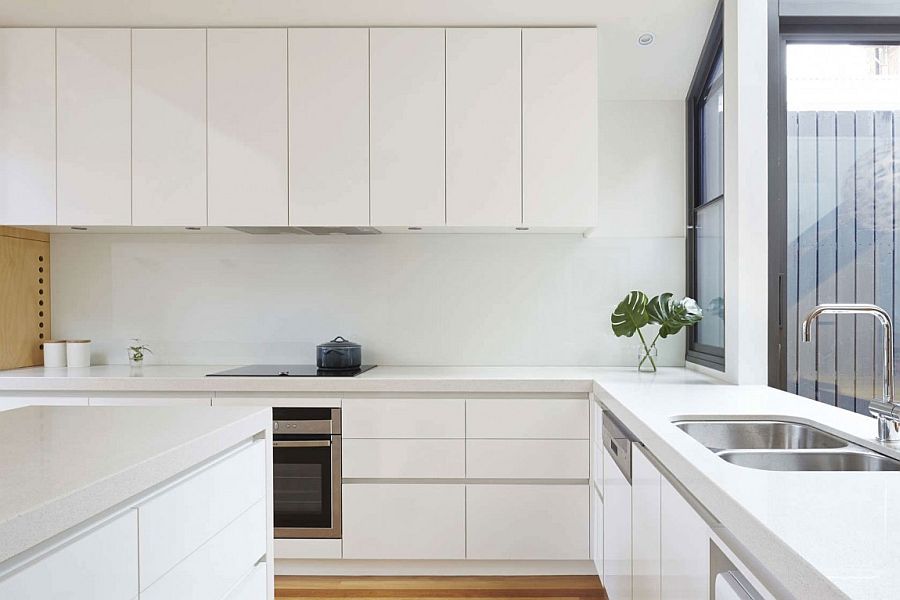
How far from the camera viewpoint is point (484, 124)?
285 centimetres

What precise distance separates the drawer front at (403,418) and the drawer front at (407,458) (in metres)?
0.03

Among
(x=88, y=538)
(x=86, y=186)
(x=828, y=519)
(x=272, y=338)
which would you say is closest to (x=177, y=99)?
(x=86, y=186)

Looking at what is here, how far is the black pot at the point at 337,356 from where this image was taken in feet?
9.62

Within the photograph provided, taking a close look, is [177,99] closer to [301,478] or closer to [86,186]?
[86,186]

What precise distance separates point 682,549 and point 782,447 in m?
0.60

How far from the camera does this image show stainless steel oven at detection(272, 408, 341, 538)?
2.72m

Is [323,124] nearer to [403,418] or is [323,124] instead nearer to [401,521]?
[403,418]

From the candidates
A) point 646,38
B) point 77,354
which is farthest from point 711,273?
point 77,354

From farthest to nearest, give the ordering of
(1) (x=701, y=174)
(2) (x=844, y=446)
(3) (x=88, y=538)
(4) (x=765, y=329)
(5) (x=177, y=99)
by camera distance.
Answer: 1. (1) (x=701, y=174)
2. (5) (x=177, y=99)
3. (4) (x=765, y=329)
4. (2) (x=844, y=446)
5. (3) (x=88, y=538)

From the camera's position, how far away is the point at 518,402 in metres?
2.71

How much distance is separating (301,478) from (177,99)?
178cm

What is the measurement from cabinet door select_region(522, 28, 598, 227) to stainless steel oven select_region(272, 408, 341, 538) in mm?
1278

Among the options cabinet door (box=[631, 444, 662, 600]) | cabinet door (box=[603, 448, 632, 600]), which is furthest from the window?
cabinet door (box=[631, 444, 662, 600])

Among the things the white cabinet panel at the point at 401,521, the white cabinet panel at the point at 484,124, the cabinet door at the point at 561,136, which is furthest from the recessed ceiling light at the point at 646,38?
the white cabinet panel at the point at 401,521
